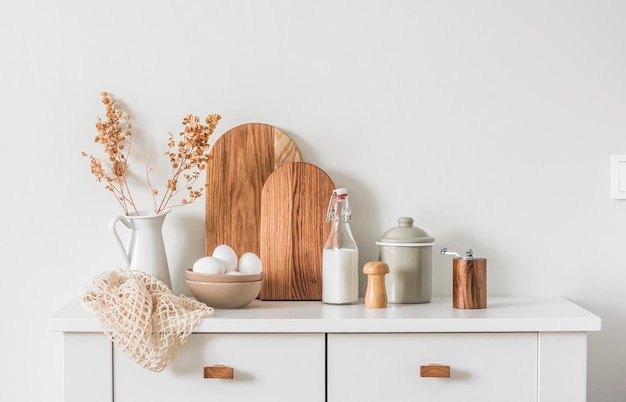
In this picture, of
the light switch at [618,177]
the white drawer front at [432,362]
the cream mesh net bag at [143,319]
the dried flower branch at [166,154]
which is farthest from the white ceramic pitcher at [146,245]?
the light switch at [618,177]

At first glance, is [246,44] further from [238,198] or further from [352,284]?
[352,284]

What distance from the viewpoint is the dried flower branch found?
1.86m

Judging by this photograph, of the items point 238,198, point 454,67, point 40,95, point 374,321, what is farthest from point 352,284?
point 40,95

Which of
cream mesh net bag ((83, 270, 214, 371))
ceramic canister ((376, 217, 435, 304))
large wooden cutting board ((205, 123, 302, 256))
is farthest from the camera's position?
large wooden cutting board ((205, 123, 302, 256))

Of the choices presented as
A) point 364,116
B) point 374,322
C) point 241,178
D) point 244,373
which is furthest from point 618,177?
point 244,373

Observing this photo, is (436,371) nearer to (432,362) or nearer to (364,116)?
(432,362)

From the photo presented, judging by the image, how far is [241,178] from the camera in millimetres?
1935

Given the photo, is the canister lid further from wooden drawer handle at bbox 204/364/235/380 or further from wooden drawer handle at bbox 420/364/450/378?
wooden drawer handle at bbox 204/364/235/380

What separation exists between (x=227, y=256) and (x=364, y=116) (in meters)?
0.53

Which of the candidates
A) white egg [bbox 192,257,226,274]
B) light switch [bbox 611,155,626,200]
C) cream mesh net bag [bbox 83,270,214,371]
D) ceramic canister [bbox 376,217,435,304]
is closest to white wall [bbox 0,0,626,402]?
light switch [bbox 611,155,626,200]

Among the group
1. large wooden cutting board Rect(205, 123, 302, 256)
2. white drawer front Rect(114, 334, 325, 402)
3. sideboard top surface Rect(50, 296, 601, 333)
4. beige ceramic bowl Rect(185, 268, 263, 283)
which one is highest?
large wooden cutting board Rect(205, 123, 302, 256)

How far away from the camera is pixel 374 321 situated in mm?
1604

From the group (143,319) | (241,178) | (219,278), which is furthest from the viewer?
(241,178)

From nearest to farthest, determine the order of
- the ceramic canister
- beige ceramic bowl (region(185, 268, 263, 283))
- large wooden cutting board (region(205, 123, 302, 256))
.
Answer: beige ceramic bowl (region(185, 268, 263, 283)) < the ceramic canister < large wooden cutting board (region(205, 123, 302, 256))
